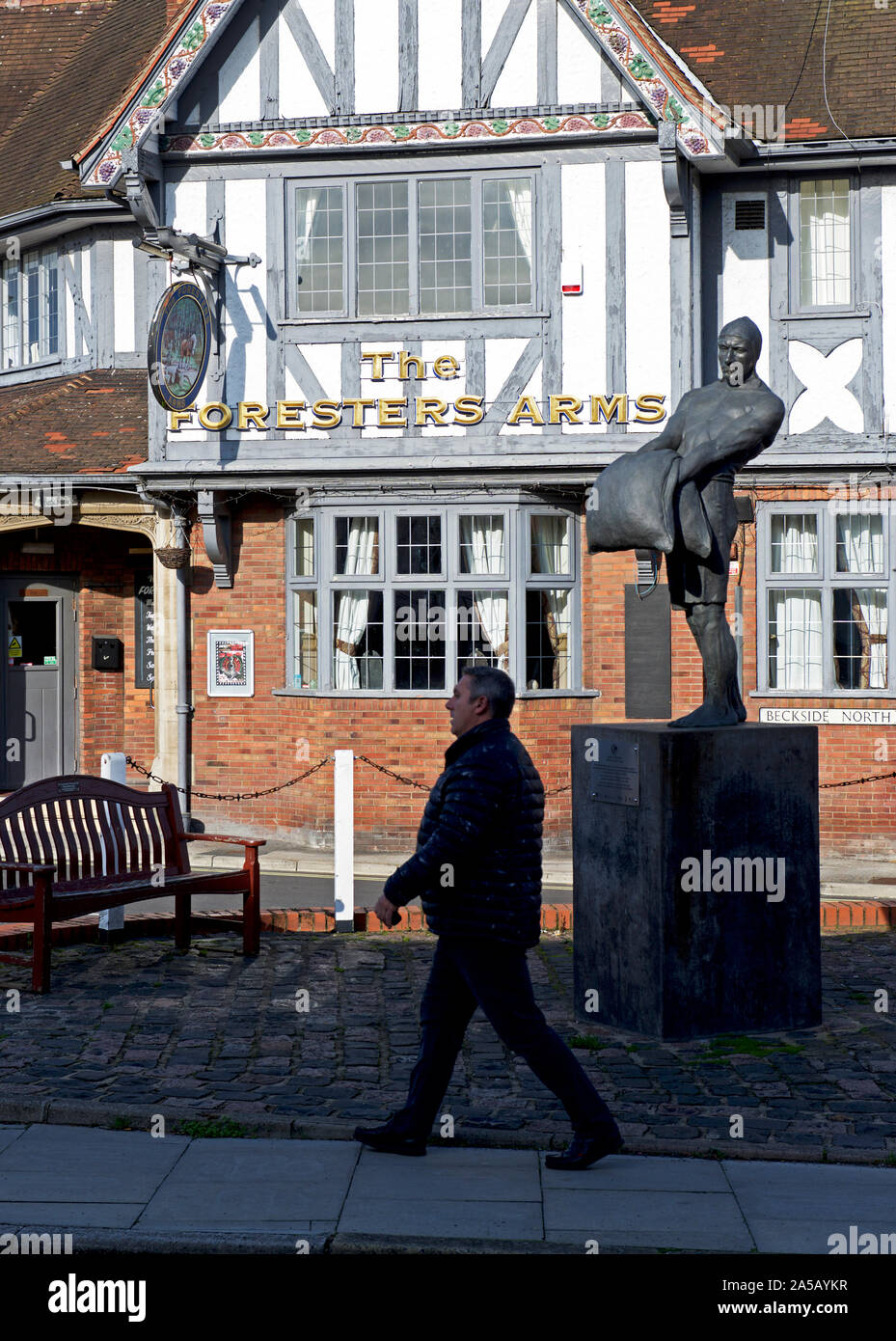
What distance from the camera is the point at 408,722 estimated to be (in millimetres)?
16172

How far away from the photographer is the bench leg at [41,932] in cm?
916

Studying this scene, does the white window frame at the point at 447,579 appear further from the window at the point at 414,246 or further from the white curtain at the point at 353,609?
the window at the point at 414,246

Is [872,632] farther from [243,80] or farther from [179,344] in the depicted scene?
[243,80]

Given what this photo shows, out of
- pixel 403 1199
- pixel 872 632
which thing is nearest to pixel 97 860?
pixel 403 1199

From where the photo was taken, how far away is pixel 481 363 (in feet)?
52.1

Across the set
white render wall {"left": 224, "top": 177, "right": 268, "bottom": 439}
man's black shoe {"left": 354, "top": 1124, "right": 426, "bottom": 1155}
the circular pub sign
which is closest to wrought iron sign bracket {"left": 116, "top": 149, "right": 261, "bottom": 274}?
white render wall {"left": 224, "top": 177, "right": 268, "bottom": 439}

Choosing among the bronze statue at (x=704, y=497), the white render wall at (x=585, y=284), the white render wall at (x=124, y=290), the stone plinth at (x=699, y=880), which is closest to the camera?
the stone plinth at (x=699, y=880)

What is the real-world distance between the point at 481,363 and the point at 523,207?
5.27ft

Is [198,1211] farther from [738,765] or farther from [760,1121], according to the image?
[738,765]

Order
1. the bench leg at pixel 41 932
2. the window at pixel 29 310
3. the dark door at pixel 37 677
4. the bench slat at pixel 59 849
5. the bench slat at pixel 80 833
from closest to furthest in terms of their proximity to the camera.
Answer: the bench leg at pixel 41 932 < the bench slat at pixel 59 849 < the bench slat at pixel 80 833 < the window at pixel 29 310 < the dark door at pixel 37 677

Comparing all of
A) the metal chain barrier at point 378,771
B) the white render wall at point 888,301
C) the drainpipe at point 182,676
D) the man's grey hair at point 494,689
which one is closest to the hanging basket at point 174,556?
the drainpipe at point 182,676

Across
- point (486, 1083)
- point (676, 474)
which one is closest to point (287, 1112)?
point (486, 1083)

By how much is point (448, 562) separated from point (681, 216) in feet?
13.2

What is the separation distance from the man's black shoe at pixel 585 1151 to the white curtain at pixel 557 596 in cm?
1037
